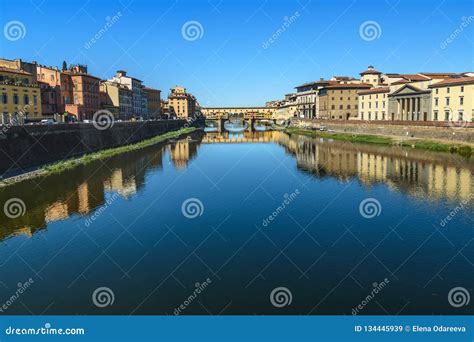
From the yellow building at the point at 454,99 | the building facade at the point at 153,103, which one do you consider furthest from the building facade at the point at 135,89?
the yellow building at the point at 454,99

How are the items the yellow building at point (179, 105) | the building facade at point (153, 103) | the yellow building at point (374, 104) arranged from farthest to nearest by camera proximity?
the yellow building at point (179, 105) → the building facade at point (153, 103) → the yellow building at point (374, 104)

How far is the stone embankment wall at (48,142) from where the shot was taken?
3438 cm

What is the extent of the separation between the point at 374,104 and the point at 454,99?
27.2 metres

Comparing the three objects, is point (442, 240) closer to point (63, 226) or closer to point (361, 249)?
point (361, 249)

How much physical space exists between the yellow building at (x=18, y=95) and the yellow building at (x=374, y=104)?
64.7 metres

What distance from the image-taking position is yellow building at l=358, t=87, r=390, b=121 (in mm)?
84625

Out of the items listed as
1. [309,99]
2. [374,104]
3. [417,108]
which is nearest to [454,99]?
[417,108]

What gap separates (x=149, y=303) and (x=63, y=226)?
10735 millimetres

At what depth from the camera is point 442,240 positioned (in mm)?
18500

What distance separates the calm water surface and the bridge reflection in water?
0.70 feet

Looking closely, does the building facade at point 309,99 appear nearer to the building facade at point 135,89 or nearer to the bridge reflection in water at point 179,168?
the building facade at point 135,89

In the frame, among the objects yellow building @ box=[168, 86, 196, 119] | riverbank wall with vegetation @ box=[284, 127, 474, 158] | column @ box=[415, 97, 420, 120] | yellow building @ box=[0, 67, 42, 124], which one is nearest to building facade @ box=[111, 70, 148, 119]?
yellow building @ box=[168, 86, 196, 119]

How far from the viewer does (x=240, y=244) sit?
18.8 m

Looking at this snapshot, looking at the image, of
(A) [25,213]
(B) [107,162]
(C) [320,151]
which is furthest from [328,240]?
(C) [320,151]
